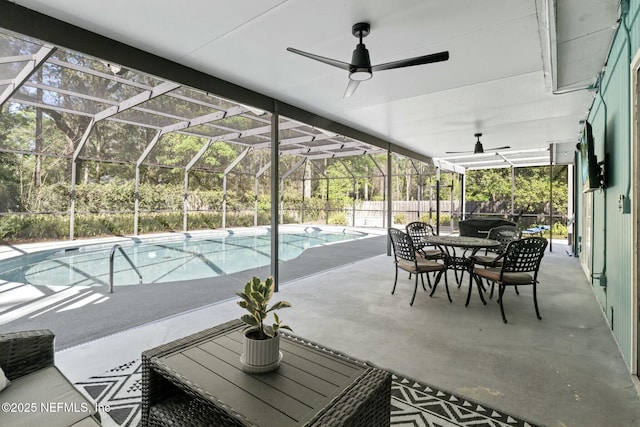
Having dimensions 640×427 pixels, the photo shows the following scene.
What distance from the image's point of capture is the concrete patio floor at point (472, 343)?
6.46 ft

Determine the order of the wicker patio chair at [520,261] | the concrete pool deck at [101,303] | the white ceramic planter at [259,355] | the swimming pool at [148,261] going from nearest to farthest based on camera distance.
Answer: the white ceramic planter at [259,355] → the concrete pool deck at [101,303] → the wicker patio chair at [520,261] → the swimming pool at [148,261]

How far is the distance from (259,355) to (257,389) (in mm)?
154

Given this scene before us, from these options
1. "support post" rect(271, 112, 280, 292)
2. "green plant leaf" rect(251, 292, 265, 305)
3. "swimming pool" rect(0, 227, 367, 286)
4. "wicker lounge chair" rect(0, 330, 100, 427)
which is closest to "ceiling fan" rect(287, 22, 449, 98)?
"support post" rect(271, 112, 280, 292)

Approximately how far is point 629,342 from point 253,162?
1242cm

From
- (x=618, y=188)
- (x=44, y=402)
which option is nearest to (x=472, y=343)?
(x=618, y=188)

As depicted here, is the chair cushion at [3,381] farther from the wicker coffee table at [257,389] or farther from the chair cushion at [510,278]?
the chair cushion at [510,278]

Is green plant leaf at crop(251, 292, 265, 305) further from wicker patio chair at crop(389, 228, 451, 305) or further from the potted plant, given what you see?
wicker patio chair at crop(389, 228, 451, 305)

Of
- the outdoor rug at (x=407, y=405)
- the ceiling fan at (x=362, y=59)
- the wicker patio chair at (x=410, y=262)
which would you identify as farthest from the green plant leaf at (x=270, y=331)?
the wicker patio chair at (x=410, y=262)

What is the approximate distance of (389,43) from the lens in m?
2.89

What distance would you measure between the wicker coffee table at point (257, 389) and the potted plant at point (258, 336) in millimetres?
45

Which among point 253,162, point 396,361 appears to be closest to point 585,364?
point 396,361

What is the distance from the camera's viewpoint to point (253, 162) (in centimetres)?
1323

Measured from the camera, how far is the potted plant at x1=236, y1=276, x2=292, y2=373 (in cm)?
147

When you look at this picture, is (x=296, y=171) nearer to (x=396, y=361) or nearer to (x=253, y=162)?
(x=253, y=162)
